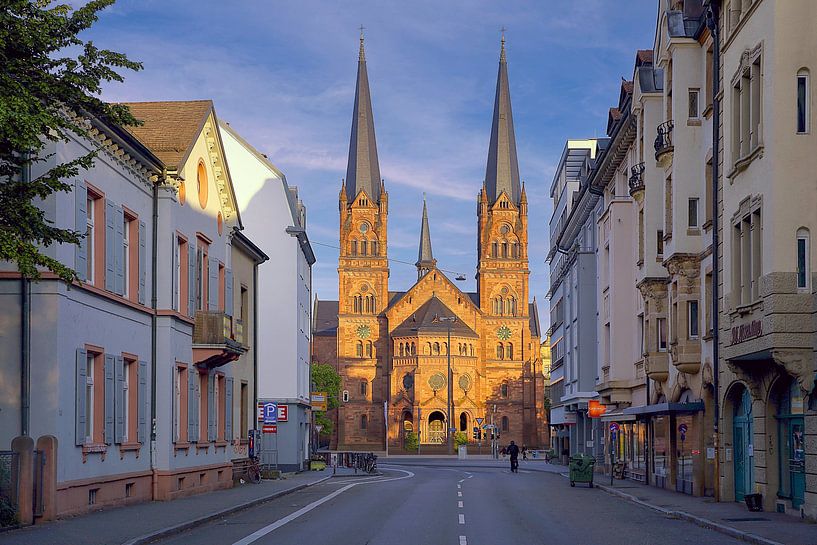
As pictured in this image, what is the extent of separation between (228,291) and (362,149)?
93323 millimetres

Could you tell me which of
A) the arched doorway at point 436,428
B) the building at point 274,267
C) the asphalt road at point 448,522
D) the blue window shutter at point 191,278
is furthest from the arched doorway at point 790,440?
the arched doorway at point 436,428

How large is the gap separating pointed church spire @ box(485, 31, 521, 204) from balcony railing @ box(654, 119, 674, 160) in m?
93.1

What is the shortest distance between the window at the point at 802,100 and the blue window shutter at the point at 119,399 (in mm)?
15006

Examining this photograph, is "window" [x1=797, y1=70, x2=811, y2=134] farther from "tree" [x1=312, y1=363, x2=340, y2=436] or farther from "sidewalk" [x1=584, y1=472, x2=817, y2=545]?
"tree" [x1=312, y1=363, x2=340, y2=436]

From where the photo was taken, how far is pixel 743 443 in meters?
26.6

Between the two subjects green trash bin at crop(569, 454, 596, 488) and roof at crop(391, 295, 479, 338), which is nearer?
green trash bin at crop(569, 454, 596, 488)

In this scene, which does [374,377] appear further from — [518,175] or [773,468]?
[773,468]

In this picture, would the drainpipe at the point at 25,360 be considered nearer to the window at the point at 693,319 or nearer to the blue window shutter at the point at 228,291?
the blue window shutter at the point at 228,291

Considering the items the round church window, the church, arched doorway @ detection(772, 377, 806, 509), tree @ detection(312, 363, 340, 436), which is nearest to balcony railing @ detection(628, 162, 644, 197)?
arched doorway @ detection(772, 377, 806, 509)

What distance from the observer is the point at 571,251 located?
2463 inches

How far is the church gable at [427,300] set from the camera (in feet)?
431

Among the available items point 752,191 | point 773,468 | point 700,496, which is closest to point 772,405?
point 773,468

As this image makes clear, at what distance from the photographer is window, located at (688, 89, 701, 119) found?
1219 inches

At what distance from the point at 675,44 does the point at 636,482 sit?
16.8m
